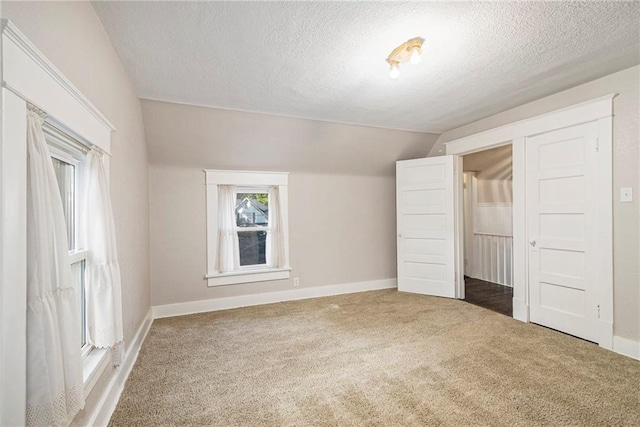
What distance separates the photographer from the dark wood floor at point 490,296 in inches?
148

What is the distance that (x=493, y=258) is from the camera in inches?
200

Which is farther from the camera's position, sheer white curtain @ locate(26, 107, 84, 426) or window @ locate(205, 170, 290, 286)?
window @ locate(205, 170, 290, 286)

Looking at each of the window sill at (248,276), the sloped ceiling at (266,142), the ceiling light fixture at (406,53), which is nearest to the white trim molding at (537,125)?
the sloped ceiling at (266,142)

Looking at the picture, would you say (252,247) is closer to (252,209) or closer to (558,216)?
(252,209)

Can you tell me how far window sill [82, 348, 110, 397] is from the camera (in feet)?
5.18

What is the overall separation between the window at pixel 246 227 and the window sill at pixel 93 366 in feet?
6.41

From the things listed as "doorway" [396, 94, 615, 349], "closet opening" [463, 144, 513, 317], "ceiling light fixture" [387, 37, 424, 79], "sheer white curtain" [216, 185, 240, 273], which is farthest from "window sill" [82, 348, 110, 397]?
→ "closet opening" [463, 144, 513, 317]

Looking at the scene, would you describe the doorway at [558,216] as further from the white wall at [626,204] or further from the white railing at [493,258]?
the white railing at [493,258]

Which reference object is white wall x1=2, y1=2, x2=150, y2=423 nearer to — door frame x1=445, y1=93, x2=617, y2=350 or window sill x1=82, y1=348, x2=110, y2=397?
window sill x1=82, y1=348, x2=110, y2=397

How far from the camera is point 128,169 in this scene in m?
2.52

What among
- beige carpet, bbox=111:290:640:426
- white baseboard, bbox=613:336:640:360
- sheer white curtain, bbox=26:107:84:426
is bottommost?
beige carpet, bbox=111:290:640:426

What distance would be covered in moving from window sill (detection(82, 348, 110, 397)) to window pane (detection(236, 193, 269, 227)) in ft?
7.95

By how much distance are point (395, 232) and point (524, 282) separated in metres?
1.98

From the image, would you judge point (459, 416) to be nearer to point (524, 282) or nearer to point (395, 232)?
point (524, 282)
